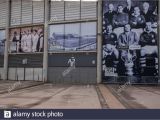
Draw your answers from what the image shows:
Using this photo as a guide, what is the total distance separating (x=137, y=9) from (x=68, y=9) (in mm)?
10148

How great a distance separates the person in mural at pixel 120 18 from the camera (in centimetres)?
4684

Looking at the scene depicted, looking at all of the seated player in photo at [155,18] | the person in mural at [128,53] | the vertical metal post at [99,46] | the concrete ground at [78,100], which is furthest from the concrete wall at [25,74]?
the concrete ground at [78,100]

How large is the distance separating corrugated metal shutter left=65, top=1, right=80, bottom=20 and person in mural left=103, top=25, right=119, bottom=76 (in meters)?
5.17

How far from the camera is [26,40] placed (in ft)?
172

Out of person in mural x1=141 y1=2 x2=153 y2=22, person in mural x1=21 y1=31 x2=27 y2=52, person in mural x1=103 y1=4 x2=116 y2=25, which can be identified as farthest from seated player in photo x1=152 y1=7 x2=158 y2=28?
person in mural x1=21 y1=31 x2=27 y2=52

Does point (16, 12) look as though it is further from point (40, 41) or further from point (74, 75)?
point (74, 75)

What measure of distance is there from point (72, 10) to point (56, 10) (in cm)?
264

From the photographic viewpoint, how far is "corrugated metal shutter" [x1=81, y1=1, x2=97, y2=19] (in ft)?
157

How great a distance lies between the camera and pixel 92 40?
4756 centimetres

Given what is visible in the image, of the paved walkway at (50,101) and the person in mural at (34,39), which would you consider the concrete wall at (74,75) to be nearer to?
the person in mural at (34,39)

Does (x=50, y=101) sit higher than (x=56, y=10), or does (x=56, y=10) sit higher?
(x=56, y=10)

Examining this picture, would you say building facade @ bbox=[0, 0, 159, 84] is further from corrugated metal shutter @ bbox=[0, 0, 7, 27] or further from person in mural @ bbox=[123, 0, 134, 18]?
person in mural @ bbox=[123, 0, 134, 18]

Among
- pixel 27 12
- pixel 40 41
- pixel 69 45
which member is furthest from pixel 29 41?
pixel 69 45

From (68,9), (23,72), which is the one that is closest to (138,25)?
(68,9)
